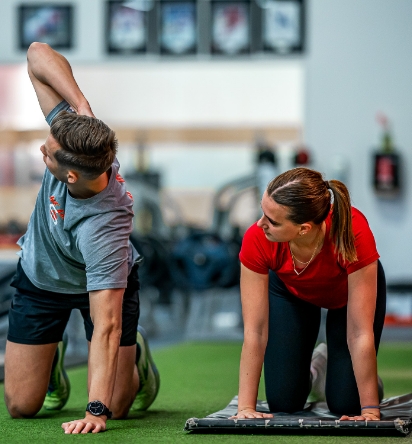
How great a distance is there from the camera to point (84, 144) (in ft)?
7.86

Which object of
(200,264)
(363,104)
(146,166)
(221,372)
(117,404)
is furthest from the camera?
(146,166)

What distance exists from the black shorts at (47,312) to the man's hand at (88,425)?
51cm

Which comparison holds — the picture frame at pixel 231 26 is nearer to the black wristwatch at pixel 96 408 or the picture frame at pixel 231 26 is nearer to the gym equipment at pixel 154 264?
the gym equipment at pixel 154 264

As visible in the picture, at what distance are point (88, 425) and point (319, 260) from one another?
89 centimetres

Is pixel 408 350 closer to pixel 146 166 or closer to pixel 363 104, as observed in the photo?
pixel 363 104

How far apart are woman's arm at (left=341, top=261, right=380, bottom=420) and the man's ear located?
35.2 inches

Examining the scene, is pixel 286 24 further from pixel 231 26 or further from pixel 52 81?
pixel 52 81

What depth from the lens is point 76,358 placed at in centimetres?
520

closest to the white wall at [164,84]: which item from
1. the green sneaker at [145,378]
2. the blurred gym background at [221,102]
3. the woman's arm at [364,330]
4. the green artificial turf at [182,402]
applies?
the blurred gym background at [221,102]

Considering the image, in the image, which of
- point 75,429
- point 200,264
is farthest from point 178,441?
point 200,264

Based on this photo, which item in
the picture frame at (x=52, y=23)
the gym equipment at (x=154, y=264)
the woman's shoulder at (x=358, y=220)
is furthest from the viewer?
the picture frame at (x=52, y=23)

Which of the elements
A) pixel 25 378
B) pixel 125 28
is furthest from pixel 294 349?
pixel 125 28

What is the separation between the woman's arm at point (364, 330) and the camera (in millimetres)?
2551

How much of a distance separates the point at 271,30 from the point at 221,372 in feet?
16.2
